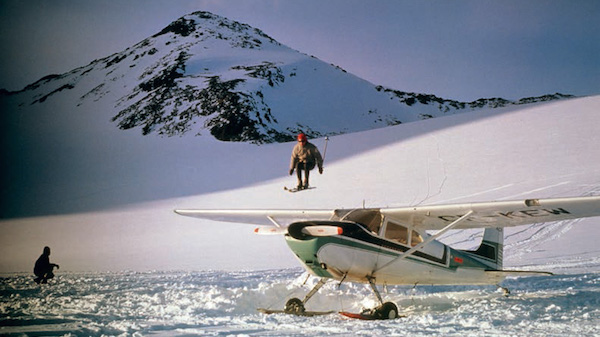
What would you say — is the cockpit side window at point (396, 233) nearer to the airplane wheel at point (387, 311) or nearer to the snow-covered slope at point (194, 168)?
the airplane wheel at point (387, 311)

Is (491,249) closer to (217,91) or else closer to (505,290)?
(505,290)

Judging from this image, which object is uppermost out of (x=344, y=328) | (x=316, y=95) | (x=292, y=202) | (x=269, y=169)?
(x=316, y=95)

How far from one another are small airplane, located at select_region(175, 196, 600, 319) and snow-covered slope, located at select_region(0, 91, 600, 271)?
3.35ft

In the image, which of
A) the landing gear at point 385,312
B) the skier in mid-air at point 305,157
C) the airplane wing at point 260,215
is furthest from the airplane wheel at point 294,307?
the skier in mid-air at point 305,157

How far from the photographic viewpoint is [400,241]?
571 cm

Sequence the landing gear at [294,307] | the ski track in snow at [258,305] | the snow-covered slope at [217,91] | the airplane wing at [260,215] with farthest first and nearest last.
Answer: the snow-covered slope at [217,91] → the airplane wing at [260,215] → the landing gear at [294,307] → the ski track in snow at [258,305]

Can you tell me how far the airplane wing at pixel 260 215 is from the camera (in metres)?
6.34

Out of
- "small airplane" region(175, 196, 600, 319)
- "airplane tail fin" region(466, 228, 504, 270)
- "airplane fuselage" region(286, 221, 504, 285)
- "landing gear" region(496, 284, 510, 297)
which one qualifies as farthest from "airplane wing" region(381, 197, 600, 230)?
"landing gear" region(496, 284, 510, 297)

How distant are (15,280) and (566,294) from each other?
5.41 m

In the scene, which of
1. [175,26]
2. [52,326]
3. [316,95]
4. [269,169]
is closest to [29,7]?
[175,26]

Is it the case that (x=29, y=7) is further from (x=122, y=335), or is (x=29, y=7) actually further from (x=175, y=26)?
(x=122, y=335)

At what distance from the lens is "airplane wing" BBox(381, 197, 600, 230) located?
5176 millimetres

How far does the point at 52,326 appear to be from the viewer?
429 cm

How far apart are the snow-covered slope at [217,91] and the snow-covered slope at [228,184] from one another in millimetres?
562
